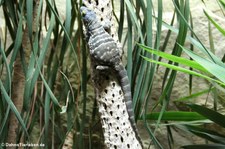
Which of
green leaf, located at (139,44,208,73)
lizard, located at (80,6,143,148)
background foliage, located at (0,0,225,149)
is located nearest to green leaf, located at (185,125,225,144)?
background foliage, located at (0,0,225,149)

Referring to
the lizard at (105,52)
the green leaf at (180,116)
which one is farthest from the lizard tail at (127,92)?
the green leaf at (180,116)

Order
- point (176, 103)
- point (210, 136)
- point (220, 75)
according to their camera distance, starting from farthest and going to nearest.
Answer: point (176, 103) < point (210, 136) < point (220, 75)

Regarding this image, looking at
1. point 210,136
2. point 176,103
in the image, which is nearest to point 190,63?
point 210,136

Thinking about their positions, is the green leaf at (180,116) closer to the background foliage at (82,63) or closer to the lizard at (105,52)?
the background foliage at (82,63)

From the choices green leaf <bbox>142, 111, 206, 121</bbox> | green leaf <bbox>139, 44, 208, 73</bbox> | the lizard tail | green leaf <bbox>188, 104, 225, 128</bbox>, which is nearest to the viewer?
green leaf <bbox>139, 44, 208, 73</bbox>

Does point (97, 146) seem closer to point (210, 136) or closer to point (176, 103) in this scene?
point (176, 103)

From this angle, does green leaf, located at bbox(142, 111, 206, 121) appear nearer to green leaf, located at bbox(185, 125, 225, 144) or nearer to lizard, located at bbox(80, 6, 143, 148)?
green leaf, located at bbox(185, 125, 225, 144)

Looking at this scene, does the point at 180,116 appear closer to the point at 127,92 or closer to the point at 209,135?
the point at 209,135

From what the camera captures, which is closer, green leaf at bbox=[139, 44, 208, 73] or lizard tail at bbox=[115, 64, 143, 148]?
green leaf at bbox=[139, 44, 208, 73]

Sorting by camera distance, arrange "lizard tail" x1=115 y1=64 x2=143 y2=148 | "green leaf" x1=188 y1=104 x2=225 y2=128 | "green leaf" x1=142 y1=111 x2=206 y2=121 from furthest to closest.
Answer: "green leaf" x1=142 y1=111 x2=206 y2=121 < "green leaf" x1=188 y1=104 x2=225 y2=128 < "lizard tail" x1=115 y1=64 x2=143 y2=148

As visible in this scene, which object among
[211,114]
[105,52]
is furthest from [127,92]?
[211,114]
